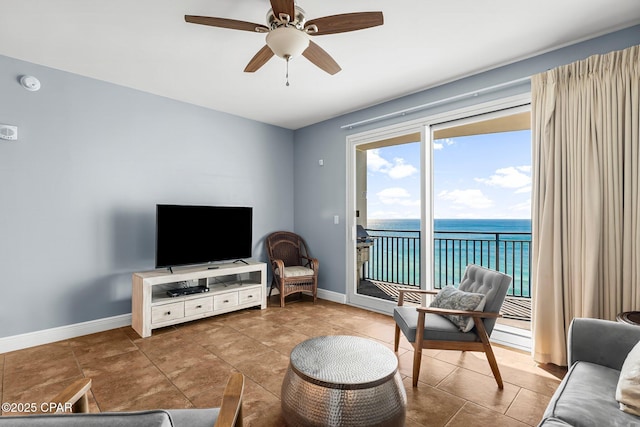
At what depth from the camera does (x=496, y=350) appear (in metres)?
2.85

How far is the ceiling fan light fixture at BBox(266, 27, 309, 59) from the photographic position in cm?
193

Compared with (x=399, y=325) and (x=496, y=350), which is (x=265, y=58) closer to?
(x=399, y=325)

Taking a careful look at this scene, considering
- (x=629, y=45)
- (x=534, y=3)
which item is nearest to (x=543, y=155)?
(x=629, y=45)

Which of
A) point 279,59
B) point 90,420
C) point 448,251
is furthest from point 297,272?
point 90,420

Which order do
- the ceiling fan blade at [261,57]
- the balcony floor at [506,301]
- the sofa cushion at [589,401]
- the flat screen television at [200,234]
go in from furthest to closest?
1. the balcony floor at [506,301]
2. the flat screen television at [200,234]
3. the ceiling fan blade at [261,57]
4. the sofa cushion at [589,401]

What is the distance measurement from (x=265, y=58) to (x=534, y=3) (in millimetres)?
1915

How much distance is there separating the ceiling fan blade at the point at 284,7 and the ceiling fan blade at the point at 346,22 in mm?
124

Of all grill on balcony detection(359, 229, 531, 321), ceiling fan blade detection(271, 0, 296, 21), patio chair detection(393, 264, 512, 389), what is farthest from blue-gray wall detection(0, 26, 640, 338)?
ceiling fan blade detection(271, 0, 296, 21)

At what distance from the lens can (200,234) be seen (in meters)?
3.66

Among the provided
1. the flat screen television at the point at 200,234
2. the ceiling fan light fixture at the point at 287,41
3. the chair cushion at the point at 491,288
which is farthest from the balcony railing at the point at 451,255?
the ceiling fan light fixture at the point at 287,41

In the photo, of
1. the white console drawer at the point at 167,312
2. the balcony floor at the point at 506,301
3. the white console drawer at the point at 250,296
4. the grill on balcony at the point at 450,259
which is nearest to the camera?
the white console drawer at the point at 167,312

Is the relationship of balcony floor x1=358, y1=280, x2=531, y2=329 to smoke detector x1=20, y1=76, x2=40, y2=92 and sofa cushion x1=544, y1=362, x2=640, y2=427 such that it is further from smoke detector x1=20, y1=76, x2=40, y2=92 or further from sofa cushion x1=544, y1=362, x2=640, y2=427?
smoke detector x1=20, y1=76, x2=40, y2=92

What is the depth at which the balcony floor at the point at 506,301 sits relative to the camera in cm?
359

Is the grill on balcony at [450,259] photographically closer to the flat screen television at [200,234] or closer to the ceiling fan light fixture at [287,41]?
the flat screen television at [200,234]
